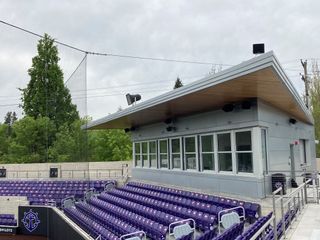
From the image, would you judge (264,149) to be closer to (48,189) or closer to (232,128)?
(232,128)

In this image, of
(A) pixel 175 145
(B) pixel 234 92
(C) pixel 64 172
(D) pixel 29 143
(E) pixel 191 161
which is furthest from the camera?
(D) pixel 29 143

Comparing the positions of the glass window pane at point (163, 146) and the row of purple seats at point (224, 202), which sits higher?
the glass window pane at point (163, 146)

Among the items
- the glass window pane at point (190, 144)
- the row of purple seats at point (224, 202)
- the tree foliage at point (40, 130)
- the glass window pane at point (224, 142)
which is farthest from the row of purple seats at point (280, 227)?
the tree foliage at point (40, 130)

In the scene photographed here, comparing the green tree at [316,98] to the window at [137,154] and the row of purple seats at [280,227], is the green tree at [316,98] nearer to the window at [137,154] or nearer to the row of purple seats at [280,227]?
the window at [137,154]

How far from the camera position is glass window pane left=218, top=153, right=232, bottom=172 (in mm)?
11430

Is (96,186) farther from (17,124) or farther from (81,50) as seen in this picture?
(17,124)

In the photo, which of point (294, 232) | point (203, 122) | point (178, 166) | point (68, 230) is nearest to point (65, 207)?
point (68, 230)

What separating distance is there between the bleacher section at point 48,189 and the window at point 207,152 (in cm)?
710

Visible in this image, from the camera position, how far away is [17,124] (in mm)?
33344

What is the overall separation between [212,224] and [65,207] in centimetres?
939

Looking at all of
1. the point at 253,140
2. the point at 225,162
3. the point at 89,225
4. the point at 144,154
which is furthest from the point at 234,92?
the point at 144,154

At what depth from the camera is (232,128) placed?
11.2 meters

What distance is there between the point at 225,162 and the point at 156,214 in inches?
118

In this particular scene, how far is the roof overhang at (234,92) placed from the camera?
7.08 metres
